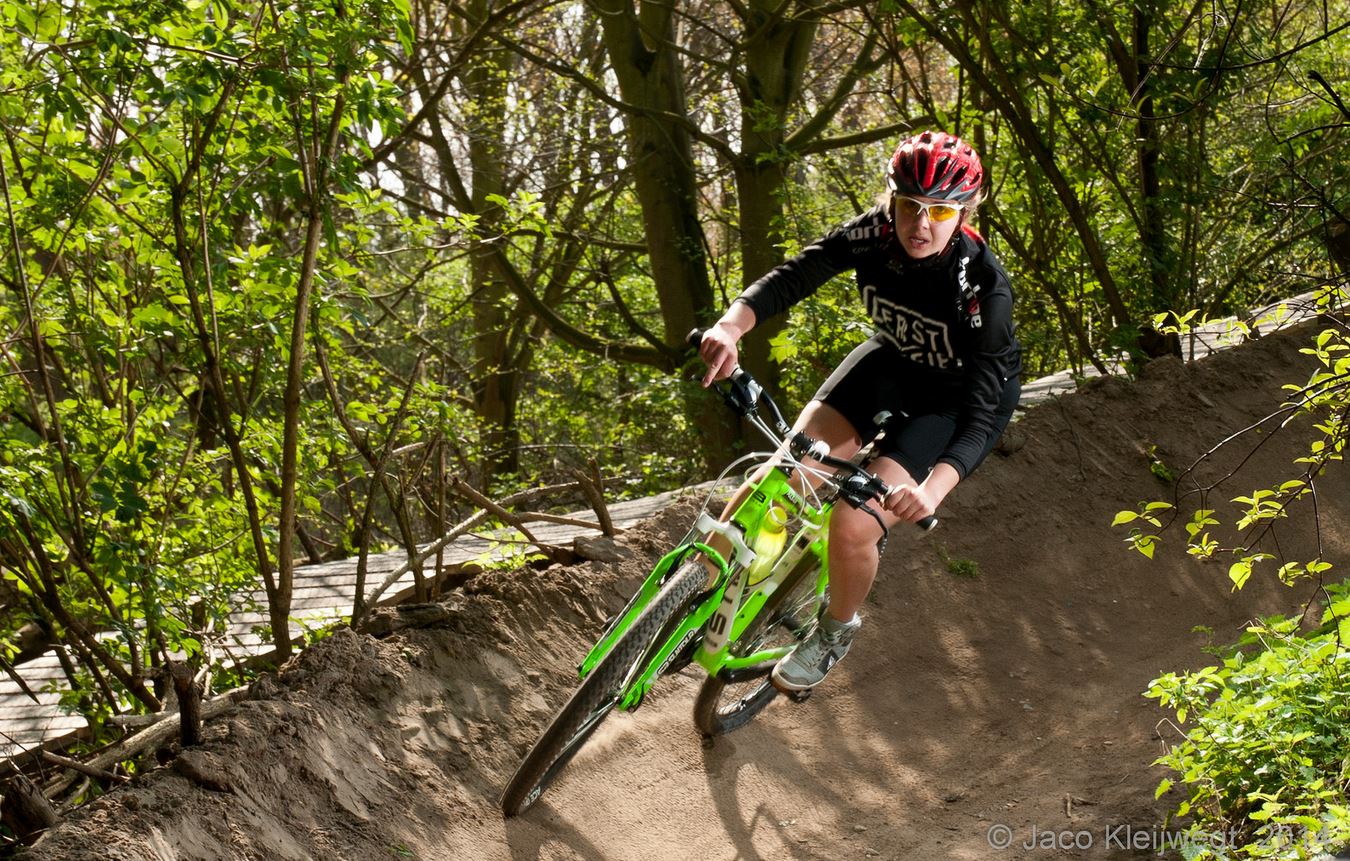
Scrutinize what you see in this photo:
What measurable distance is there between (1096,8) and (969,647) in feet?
17.0

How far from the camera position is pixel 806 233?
12.4m

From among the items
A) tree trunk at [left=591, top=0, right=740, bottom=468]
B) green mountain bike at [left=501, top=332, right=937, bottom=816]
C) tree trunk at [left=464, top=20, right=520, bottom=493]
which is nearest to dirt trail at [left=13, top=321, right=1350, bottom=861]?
green mountain bike at [left=501, top=332, right=937, bottom=816]

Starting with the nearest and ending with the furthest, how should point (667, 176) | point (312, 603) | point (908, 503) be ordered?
point (908, 503) → point (312, 603) → point (667, 176)

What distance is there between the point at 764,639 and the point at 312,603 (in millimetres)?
3827

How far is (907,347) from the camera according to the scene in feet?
17.2

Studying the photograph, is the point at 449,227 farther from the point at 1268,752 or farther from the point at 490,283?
the point at 490,283

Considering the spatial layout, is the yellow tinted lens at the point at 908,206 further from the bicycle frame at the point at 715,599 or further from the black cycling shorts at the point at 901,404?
the bicycle frame at the point at 715,599

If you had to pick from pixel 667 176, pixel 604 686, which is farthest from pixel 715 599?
pixel 667 176

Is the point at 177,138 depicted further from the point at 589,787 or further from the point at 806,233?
the point at 806,233

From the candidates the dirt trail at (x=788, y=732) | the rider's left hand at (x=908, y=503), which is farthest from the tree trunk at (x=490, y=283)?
the rider's left hand at (x=908, y=503)

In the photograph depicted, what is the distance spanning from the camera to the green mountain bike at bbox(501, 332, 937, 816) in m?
4.47

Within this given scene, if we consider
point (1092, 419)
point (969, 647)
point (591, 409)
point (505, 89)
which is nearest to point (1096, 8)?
point (1092, 419)

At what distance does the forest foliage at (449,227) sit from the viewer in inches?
218

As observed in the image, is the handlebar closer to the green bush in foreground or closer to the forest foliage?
the green bush in foreground
